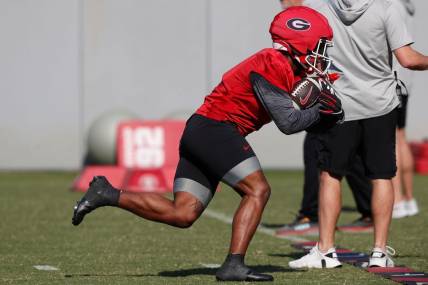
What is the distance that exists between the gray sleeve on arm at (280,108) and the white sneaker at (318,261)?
1.31m

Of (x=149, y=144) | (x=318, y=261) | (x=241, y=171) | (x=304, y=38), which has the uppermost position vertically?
(x=304, y=38)

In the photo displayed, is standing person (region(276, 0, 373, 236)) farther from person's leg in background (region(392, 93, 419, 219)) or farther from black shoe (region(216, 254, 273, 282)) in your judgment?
black shoe (region(216, 254, 273, 282))

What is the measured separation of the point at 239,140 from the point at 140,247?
228 centimetres

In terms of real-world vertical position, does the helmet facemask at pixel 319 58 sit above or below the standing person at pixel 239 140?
above

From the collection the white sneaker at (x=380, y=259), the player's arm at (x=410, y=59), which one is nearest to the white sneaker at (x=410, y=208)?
the white sneaker at (x=380, y=259)

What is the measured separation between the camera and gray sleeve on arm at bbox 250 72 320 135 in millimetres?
6859

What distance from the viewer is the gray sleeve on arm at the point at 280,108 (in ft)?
22.5

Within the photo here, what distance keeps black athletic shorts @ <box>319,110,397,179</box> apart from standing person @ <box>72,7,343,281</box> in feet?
2.68

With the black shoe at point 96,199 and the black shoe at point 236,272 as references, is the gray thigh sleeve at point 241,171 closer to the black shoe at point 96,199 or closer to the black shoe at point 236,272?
the black shoe at point 236,272

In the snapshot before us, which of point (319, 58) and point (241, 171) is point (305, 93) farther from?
point (241, 171)

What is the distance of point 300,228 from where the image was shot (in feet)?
33.8

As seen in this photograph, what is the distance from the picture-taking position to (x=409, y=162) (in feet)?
39.5

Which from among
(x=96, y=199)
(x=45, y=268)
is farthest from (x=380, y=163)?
(x=45, y=268)

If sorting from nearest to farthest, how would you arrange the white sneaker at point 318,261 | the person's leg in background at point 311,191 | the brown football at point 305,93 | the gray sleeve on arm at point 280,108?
the gray sleeve on arm at point 280,108
the brown football at point 305,93
the white sneaker at point 318,261
the person's leg in background at point 311,191
